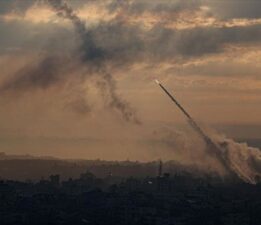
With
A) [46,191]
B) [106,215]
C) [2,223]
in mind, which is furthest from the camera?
[46,191]

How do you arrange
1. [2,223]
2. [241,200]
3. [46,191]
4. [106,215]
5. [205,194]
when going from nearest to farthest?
1. [2,223]
2. [106,215]
3. [241,200]
4. [205,194]
5. [46,191]

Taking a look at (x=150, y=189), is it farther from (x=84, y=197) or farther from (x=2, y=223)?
(x=2, y=223)

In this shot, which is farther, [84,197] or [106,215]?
[84,197]

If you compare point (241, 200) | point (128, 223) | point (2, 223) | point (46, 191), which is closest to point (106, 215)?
point (128, 223)

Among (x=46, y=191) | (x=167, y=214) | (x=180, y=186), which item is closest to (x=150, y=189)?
(x=180, y=186)

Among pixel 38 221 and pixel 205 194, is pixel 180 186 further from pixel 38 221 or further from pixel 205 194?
pixel 38 221

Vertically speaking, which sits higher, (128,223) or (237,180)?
(237,180)
